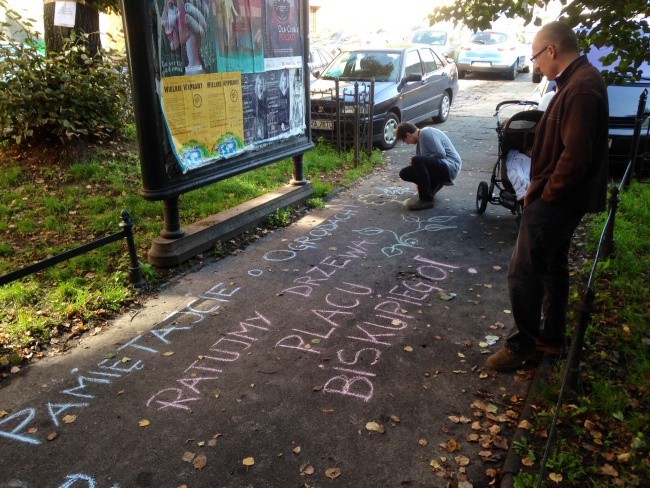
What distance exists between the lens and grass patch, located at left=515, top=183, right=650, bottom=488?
9.66ft

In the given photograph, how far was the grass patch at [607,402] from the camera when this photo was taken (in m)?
2.95

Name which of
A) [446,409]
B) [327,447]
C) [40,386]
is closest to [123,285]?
[40,386]

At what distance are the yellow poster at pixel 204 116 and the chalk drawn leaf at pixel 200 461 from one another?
3.12m

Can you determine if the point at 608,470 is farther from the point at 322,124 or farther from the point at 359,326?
the point at 322,124

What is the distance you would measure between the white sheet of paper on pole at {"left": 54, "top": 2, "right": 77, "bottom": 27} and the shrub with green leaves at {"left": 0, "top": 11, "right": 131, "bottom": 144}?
30 centimetres

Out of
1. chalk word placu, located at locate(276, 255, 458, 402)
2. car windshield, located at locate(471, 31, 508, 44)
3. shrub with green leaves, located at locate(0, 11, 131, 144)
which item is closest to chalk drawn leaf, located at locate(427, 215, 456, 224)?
chalk word placu, located at locate(276, 255, 458, 402)

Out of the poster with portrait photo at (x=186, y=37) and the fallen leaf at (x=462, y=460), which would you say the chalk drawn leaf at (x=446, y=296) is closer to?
the fallen leaf at (x=462, y=460)

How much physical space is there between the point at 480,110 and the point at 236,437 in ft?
46.0

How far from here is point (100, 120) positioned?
346 inches

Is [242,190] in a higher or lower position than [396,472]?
higher

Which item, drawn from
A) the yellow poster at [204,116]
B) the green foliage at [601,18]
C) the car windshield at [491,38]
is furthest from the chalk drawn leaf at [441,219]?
the car windshield at [491,38]

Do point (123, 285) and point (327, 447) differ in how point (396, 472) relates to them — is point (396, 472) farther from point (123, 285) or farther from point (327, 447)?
point (123, 285)

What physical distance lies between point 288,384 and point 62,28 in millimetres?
7862

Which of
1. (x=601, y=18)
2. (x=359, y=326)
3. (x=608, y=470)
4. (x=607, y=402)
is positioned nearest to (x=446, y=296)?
(x=359, y=326)
